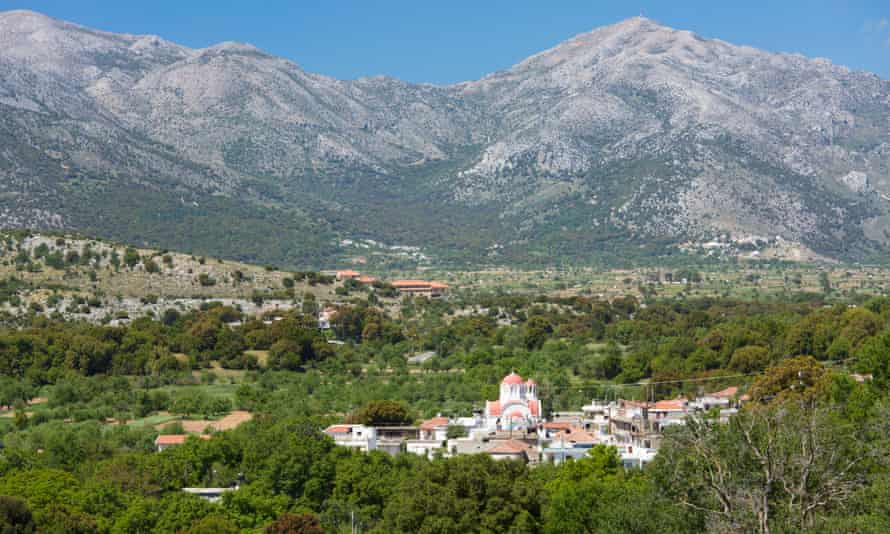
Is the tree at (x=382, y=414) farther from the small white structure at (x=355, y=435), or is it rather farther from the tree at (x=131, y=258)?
the tree at (x=131, y=258)

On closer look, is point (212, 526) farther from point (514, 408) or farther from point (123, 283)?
point (123, 283)

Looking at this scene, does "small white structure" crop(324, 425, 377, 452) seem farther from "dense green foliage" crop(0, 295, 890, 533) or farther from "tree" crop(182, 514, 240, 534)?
"tree" crop(182, 514, 240, 534)

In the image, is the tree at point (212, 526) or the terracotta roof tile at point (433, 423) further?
the terracotta roof tile at point (433, 423)

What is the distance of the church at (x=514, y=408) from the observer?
200ft

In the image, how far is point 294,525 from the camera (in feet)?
135

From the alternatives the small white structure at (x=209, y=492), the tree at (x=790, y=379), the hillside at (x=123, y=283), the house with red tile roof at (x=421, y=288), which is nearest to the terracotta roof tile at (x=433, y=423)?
the small white structure at (x=209, y=492)

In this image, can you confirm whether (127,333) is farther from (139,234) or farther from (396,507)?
(139,234)

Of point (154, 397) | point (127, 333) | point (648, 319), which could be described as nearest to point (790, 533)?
point (154, 397)

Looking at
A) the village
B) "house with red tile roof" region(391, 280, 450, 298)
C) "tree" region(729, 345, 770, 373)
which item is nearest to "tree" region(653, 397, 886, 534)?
the village

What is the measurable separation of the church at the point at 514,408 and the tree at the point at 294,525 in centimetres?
1980

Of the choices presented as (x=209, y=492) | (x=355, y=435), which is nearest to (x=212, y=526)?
(x=209, y=492)

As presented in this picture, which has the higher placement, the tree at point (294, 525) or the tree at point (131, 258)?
the tree at point (131, 258)

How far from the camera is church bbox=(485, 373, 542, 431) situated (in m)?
61.0

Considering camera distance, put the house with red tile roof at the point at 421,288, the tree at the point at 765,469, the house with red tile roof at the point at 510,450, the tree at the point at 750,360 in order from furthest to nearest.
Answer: the house with red tile roof at the point at 421,288, the tree at the point at 750,360, the house with red tile roof at the point at 510,450, the tree at the point at 765,469
